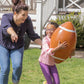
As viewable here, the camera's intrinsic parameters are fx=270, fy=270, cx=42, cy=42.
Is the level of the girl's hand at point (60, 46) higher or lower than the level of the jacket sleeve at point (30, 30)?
lower

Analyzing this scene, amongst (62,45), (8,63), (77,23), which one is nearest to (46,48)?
(62,45)

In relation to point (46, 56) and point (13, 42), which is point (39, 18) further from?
point (13, 42)

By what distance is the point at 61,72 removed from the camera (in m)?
7.09

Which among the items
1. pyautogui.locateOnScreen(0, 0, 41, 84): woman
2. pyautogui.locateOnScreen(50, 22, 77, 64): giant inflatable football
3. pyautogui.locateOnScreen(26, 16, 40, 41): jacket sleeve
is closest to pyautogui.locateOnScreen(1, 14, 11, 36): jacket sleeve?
pyautogui.locateOnScreen(0, 0, 41, 84): woman

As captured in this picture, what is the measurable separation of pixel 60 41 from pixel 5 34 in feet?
3.06

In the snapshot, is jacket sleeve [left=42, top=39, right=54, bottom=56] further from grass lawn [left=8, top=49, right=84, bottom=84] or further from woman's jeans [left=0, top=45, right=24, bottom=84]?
grass lawn [left=8, top=49, right=84, bottom=84]

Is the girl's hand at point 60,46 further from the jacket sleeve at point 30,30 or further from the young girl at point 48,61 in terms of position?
the jacket sleeve at point 30,30

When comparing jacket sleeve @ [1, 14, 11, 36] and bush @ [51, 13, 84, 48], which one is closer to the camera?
jacket sleeve @ [1, 14, 11, 36]

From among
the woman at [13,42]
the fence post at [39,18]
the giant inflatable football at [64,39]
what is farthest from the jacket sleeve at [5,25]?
the fence post at [39,18]

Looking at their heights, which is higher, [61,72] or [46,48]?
[46,48]

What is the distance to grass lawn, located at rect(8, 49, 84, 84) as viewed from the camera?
6.19m

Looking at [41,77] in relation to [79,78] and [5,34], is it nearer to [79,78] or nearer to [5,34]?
[79,78]

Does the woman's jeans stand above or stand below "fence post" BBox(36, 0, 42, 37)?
above

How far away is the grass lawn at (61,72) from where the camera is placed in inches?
244
